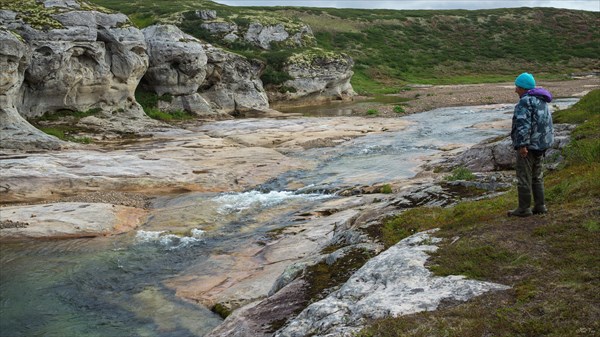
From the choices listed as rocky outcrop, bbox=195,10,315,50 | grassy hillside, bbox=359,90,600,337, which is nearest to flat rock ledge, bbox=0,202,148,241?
grassy hillside, bbox=359,90,600,337

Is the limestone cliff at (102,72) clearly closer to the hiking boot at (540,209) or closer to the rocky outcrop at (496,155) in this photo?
the rocky outcrop at (496,155)

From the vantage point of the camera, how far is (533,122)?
9375 millimetres

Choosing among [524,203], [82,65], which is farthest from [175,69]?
[524,203]

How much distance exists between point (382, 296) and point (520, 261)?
1958 mm

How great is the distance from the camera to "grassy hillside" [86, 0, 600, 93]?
83250 millimetres

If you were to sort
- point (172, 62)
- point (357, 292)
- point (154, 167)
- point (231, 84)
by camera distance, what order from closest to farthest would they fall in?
point (357, 292) < point (154, 167) < point (172, 62) < point (231, 84)

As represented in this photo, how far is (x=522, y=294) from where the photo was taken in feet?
21.1

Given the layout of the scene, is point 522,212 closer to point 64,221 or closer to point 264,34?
point 64,221

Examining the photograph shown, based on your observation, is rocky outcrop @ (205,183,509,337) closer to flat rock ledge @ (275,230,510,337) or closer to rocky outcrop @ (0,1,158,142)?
flat rock ledge @ (275,230,510,337)

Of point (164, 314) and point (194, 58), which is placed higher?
point (194, 58)

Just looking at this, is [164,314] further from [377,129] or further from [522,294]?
[377,129]

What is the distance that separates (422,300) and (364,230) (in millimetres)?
4212

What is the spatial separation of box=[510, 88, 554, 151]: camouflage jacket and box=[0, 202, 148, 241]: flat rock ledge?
13.4 meters

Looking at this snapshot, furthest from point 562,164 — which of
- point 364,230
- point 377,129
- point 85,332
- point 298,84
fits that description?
point 298,84
